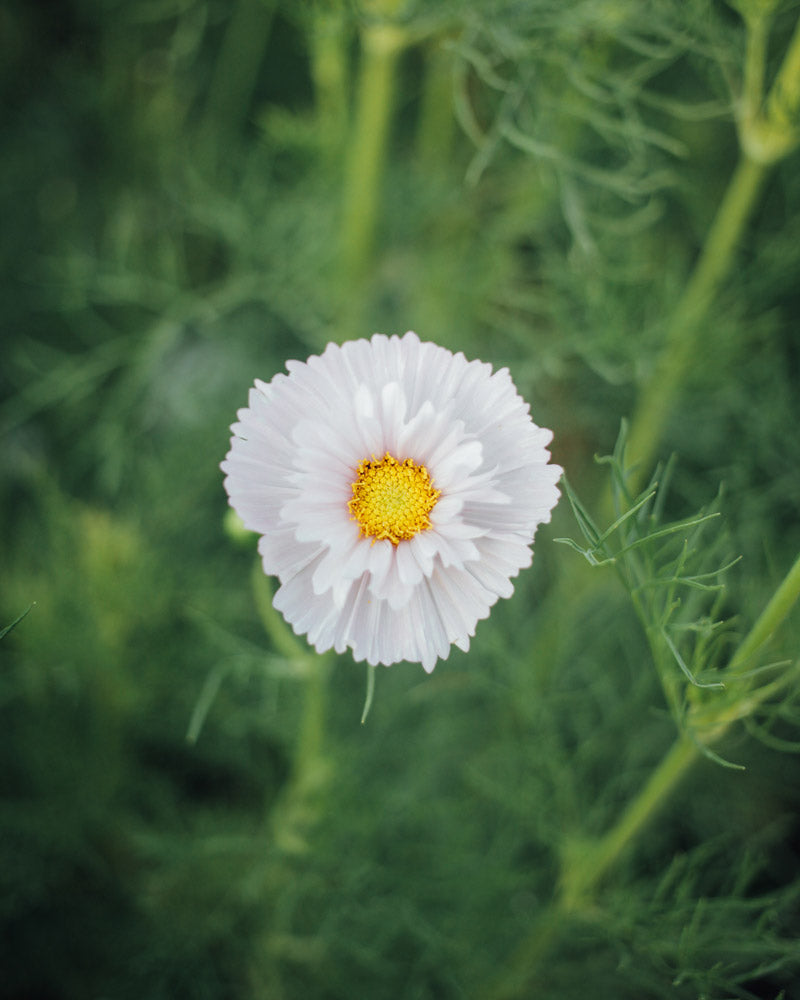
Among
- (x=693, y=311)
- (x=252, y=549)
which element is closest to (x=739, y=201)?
(x=693, y=311)

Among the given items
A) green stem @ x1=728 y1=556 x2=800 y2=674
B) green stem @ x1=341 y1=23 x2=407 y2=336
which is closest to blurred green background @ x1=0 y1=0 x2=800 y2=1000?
green stem @ x1=341 y1=23 x2=407 y2=336

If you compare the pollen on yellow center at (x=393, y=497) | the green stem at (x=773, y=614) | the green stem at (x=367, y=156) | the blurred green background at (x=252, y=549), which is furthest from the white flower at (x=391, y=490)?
the green stem at (x=367, y=156)

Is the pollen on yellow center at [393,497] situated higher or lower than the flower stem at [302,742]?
higher

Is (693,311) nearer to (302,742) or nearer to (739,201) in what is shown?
(739,201)

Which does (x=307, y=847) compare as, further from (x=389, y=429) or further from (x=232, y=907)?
(x=389, y=429)

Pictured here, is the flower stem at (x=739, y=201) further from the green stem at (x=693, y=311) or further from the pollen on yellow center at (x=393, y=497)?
the pollen on yellow center at (x=393, y=497)
